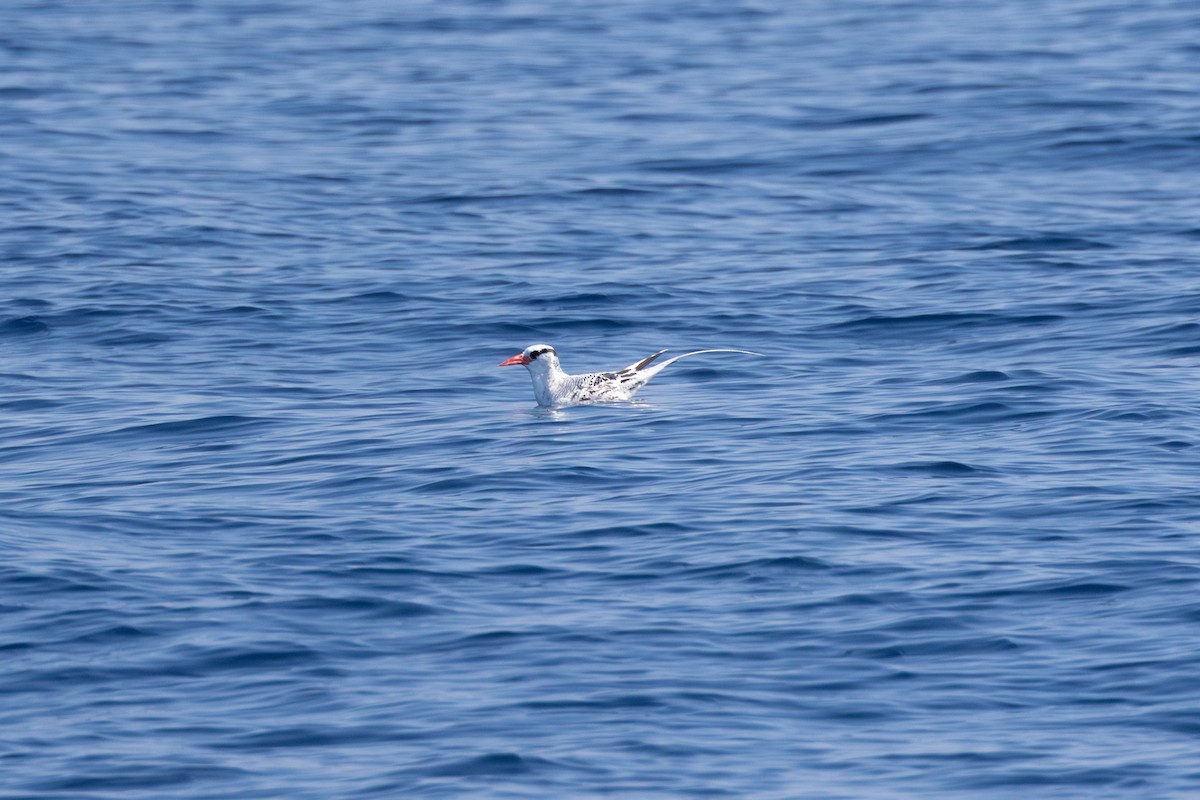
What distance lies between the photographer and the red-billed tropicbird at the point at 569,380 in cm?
1891

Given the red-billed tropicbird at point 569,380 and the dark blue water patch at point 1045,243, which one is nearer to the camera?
the red-billed tropicbird at point 569,380

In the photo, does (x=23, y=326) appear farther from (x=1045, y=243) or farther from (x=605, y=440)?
(x=1045, y=243)

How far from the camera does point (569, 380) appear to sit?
18984mm

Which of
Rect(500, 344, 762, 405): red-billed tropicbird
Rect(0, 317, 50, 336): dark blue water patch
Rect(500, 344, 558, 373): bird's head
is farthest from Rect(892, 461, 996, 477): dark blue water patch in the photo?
Rect(0, 317, 50, 336): dark blue water patch

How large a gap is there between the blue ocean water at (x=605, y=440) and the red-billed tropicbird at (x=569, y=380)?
0.78 ft

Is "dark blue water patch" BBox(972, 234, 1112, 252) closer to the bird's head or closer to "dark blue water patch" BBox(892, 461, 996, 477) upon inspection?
the bird's head

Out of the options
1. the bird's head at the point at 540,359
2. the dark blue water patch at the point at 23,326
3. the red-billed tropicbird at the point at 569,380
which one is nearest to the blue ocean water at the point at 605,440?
the dark blue water patch at the point at 23,326

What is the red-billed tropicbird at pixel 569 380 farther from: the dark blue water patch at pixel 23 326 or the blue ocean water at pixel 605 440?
the dark blue water patch at pixel 23 326

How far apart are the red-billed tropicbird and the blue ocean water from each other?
0.24 m

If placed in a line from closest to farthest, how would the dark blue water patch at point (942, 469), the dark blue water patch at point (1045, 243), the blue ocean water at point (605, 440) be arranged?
the blue ocean water at point (605, 440), the dark blue water patch at point (942, 469), the dark blue water patch at point (1045, 243)

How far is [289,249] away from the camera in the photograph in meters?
26.4

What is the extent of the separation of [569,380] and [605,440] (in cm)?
132

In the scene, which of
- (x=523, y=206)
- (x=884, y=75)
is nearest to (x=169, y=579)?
(x=523, y=206)

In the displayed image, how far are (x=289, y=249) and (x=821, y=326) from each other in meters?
8.15
